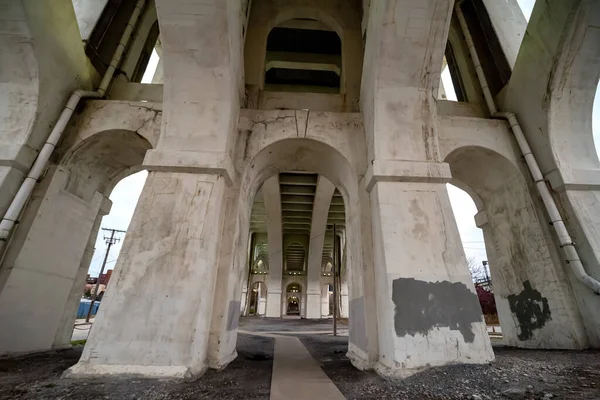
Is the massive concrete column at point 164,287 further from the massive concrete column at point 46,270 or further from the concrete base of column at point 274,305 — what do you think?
the concrete base of column at point 274,305

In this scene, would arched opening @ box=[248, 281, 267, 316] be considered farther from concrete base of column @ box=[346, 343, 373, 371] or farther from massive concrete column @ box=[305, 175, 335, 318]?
concrete base of column @ box=[346, 343, 373, 371]

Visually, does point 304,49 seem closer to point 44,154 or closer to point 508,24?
point 508,24

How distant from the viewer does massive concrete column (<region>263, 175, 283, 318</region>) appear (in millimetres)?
11484

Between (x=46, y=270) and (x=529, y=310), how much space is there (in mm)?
8069

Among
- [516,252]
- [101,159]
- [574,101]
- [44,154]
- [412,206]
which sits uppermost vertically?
[574,101]

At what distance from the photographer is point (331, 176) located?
5.69m

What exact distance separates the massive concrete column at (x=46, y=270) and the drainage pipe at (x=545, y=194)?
7.90 m

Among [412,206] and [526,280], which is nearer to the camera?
[412,206]

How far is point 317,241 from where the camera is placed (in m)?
16.3

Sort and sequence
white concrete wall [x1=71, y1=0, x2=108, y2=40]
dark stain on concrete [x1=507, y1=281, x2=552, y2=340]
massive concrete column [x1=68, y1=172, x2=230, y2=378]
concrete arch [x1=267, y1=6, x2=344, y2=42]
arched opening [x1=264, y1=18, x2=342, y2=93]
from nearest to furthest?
massive concrete column [x1=68, y1=172, x2=230, y2=378] → dark stain on concrete [x1=507, y1=281, x2=552, y2=340] → white concrete wall [x1=71, y1=0, x2=108, y2=40] → concrete arch [x1=267, y1=6, x2=344, y2=42] → arched opening [x1=264, y1=18, x2=342, y2=93]

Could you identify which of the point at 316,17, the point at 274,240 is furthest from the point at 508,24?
the point at 274,240

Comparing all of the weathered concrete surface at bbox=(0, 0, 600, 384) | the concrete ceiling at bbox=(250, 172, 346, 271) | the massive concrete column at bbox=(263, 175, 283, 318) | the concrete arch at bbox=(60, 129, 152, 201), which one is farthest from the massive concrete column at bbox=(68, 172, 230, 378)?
the concrete ceiling at bbox=(250, 172, 346, 271)

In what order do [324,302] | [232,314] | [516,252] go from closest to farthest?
1. [232,314]
2. [516,252]
3. [324,302]

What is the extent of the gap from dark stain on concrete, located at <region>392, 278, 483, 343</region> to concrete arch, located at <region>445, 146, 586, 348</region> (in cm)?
217
